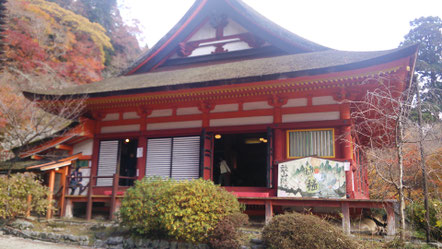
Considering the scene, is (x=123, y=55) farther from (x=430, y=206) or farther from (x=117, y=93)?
(x=430, y=206)

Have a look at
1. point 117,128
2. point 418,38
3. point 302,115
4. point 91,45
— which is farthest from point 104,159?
point 418,38

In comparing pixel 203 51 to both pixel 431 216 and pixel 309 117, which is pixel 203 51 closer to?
pixel 309 117

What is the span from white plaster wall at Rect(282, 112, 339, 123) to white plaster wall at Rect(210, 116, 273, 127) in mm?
555

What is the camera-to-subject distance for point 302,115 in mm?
11195

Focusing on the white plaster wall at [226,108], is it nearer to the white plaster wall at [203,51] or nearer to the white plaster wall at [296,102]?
the white plaster wall at [296,102]

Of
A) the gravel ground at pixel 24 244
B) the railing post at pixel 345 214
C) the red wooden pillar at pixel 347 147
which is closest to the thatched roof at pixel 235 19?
the red wooden pillar at pixel 347 147

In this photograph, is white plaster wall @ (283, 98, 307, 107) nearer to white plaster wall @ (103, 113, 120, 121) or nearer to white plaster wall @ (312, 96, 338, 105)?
white plaster wall @ (312, 96, 338, 105)

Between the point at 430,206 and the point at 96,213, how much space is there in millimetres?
10729

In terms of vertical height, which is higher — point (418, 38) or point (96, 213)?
point (418, 38)

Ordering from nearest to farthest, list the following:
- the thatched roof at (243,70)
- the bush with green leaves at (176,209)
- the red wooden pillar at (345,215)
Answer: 1. the bush with green leaves at (176,209)
2. the red wooden pillar at (345,215)
3. the thatched roof at (243,70)

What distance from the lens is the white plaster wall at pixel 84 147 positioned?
13664mm

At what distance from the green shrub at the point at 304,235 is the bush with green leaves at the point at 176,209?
1.38 metres

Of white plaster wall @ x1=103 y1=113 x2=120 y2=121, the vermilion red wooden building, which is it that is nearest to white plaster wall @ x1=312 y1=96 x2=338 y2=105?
the vermilion red wooden building

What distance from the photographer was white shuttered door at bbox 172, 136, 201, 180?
1211cm
